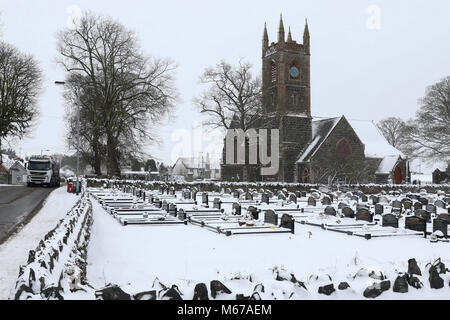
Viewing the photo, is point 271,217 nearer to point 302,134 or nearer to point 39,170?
point 39,170

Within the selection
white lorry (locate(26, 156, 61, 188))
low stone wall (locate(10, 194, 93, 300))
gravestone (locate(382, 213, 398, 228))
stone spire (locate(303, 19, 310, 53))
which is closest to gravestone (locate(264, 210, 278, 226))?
gravestone (locate(382, 213, 398, 228))

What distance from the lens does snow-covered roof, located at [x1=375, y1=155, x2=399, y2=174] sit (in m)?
56.9

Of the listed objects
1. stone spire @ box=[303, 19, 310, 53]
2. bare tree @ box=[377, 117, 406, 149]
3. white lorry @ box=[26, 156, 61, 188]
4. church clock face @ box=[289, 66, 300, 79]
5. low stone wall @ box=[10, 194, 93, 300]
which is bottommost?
low stone wall @ box=[10, 194, 93, 300]

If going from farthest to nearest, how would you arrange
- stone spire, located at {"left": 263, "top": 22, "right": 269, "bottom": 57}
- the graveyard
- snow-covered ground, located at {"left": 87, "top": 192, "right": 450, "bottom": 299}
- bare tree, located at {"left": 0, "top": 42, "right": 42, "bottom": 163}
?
stone spire, located at {"left": 263, "top": 22, "right": 269, "bottom": 57} < bare tree, located at {"left": 0, "top": 42, "right": 42, "bottom": 163} < snow-covered ground, located at {"left": 87, "top": 192, "right": 450, "bottom": 299} < the graveyard

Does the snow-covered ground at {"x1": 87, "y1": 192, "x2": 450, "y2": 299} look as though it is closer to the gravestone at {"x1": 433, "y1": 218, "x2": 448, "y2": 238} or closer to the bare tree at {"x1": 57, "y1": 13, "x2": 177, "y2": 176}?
the gravestone at {"x1": 433, "y1": 218, "x2": 448, "y2": 238}

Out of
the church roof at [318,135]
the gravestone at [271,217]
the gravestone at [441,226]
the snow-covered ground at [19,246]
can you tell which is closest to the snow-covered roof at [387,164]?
the church roof at [318,135]

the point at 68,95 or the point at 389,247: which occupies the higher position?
the point at 68,95

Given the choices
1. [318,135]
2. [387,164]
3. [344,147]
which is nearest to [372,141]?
[387,164]

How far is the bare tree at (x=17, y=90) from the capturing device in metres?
45.8

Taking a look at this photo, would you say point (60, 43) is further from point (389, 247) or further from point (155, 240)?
point (389, 247)

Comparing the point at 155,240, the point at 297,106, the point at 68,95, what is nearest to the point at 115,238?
the point at 155,240

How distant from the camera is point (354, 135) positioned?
57.0 m

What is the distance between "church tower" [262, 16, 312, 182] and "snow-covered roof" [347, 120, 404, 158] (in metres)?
9.89

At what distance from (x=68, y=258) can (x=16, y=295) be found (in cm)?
226
